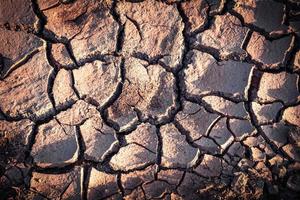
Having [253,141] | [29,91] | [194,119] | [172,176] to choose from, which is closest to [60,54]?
[29,91]

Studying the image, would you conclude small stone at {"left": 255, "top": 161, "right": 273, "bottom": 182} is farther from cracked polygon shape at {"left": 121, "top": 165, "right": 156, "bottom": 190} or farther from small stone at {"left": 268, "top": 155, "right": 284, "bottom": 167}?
cracked polygon shape at {"left": 121, "top": 165, "right": 156, "bottom": 190}

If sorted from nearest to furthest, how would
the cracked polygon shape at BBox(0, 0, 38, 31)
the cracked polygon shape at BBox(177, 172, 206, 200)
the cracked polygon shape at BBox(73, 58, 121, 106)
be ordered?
the cracked polygon shape at BBox(0, 0, 38, 31)
the cracked polygon shape at BBox(73, 58, 121, 106)
the cracked polygon shape at BBox(177, 172, 206, 200)

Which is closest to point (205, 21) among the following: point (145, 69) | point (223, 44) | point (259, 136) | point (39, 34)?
point (223, 44)

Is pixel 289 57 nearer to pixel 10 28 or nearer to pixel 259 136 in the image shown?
pixel 259 136

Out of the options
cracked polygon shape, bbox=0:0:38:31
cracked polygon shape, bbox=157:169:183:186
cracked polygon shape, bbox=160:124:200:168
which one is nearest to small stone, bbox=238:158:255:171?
cracked polygon shape, bbox=160:124:200:168

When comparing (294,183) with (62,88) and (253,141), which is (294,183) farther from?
(62,88)

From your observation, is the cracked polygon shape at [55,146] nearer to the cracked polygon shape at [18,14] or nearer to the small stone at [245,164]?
the cracked polygon shape at [18,14]

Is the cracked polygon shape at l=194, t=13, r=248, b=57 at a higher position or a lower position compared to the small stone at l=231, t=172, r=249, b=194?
higher
